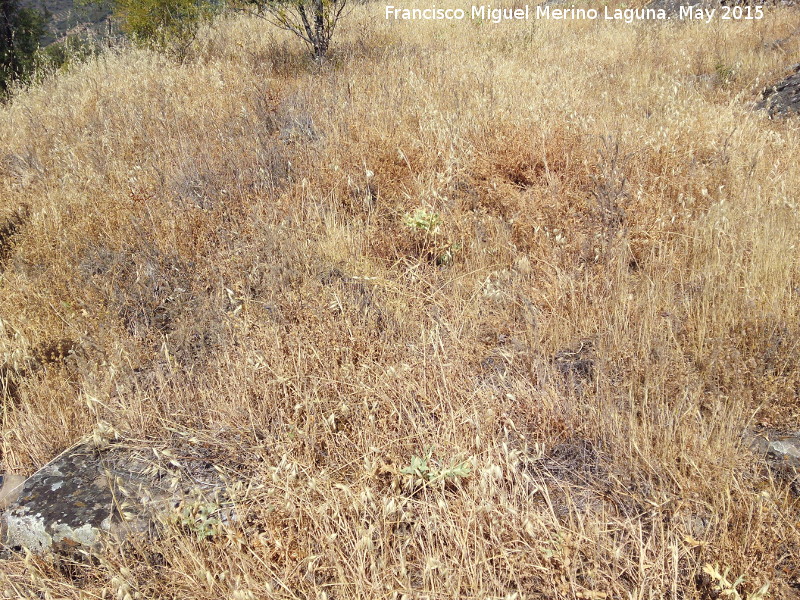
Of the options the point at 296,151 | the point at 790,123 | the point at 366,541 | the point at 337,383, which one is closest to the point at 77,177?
the point at 296,151

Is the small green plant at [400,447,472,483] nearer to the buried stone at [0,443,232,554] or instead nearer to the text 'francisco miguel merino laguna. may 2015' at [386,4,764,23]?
the buried stone at [0,443,232,554]

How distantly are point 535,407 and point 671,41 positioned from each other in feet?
24.1

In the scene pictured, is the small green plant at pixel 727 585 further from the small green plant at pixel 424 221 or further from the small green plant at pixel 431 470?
the small green plant at pixel 424 221

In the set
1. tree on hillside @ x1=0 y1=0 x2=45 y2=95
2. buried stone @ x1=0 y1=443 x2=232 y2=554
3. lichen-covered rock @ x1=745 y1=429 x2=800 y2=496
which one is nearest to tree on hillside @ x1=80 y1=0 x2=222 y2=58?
tree on hillside @ x1=0 y1=0 x2=45 y2=95

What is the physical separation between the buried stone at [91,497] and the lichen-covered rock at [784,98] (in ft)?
19.6

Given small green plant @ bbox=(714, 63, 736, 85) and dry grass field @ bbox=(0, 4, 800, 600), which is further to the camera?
small green plant @ bbox=(714, 63, 736, 85)

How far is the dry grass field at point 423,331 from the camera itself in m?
1.79

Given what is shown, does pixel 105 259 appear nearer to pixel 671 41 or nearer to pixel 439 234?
pixel 439 234

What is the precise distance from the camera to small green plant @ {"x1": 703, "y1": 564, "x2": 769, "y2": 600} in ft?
4.91

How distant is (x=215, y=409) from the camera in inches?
96.4

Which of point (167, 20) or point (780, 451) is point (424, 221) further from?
point (167, 20)

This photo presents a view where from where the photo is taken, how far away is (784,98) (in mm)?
5426

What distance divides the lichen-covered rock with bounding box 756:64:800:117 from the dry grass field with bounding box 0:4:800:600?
7.6 inches

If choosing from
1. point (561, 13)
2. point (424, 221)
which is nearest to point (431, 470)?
point (424, 221)
